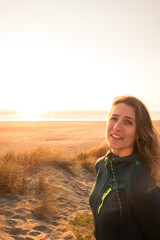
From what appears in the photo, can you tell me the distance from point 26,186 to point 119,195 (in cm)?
353

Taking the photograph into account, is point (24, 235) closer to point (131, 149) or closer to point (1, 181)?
point (1, 181)

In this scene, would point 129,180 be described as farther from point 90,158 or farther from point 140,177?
point 90,158

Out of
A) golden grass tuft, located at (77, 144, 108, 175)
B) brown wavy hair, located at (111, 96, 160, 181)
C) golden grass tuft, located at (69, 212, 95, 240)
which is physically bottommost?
golden grass tuft, located at (77, 144, 108, 175)

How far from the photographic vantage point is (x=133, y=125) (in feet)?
5.42

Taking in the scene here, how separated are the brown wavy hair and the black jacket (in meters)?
0.14

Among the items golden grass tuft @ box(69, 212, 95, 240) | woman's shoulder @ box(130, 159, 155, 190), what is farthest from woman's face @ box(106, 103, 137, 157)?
golden grass tuft @ box(69, 212, 95, 240)

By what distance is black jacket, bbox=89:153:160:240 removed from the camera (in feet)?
4.36

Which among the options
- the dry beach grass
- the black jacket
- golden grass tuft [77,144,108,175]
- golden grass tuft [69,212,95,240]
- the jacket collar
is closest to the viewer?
the black jacket

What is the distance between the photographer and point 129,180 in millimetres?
1393

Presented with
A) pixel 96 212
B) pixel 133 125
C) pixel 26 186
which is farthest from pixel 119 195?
pixel 26 186

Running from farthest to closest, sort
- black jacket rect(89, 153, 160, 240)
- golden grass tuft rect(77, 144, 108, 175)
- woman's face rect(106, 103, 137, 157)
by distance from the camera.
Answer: golden grass tuft rect(77, 144, 108, 175)
woman's face rect(106, 103, 137, 157)
black jacket rect(89, 153, 160, 240)

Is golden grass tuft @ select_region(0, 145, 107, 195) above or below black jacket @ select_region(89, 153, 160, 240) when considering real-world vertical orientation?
below

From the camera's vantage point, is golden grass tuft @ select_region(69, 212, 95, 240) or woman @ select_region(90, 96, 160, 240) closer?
woman @ select_region(90, 96, 160, 240)

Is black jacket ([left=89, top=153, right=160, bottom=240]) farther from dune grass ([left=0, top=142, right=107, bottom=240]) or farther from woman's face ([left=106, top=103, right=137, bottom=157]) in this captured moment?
dune grass ([left=0, top=142, right=107, bottom=240])
